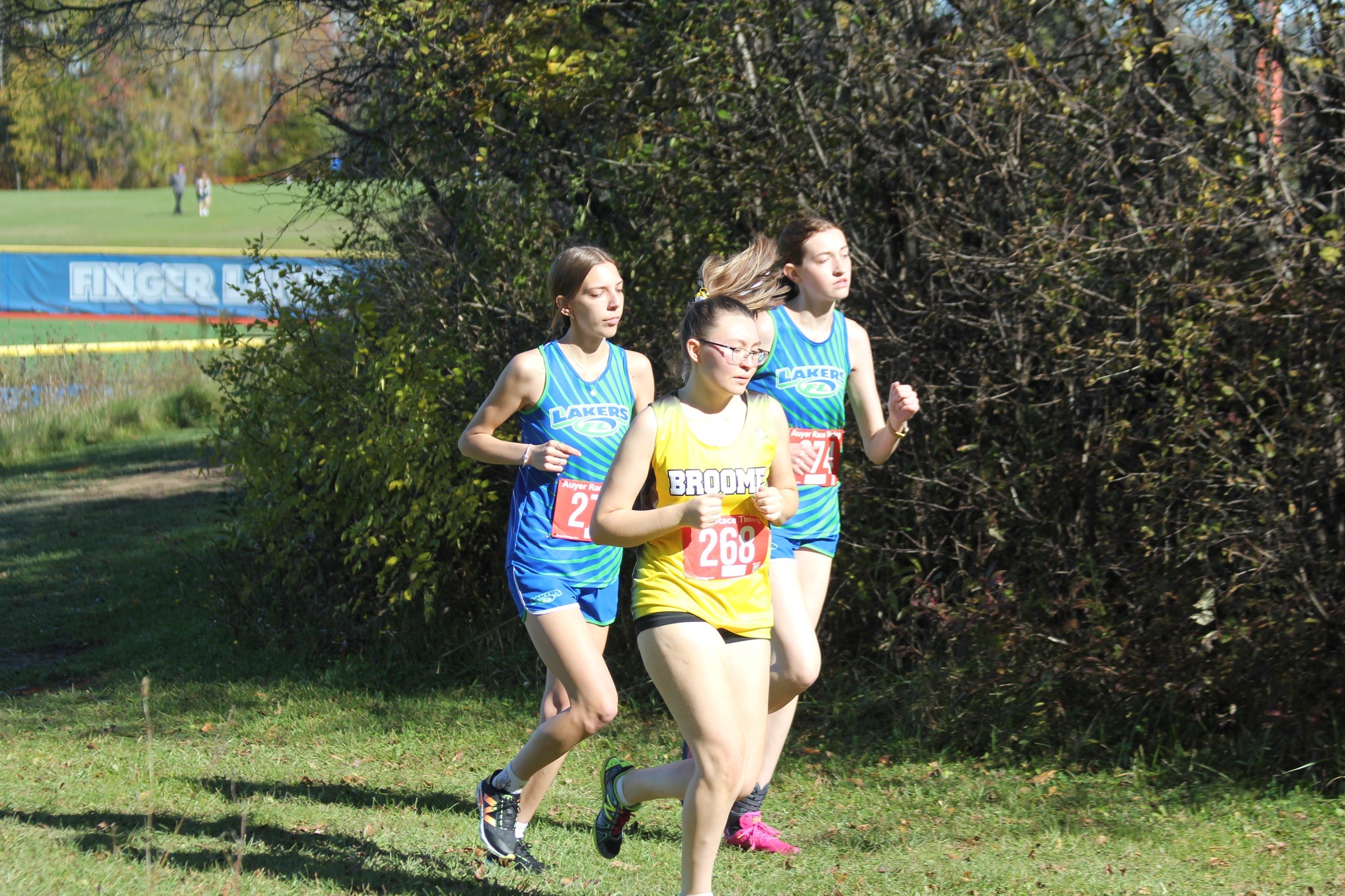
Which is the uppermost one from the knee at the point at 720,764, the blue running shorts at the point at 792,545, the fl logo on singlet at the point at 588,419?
the fl logo on singlet at the point at 588,419

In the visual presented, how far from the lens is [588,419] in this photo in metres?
4.43

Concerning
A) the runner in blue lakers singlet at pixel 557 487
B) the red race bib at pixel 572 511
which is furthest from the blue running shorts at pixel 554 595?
the red race bib at pixel 572 511

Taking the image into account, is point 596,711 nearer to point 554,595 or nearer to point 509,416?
point 554,595

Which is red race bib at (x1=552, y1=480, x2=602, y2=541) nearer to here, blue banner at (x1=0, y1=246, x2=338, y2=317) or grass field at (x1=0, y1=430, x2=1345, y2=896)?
grass field at (x1=0, y1=430, x2=1345, y2=896)

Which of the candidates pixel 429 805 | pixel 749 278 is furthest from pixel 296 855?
pixel 749 278

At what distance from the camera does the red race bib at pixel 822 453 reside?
4.71 meters

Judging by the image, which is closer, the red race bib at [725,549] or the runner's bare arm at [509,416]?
the red race bib at [725,549]

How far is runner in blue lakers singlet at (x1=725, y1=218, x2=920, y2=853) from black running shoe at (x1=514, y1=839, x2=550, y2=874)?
2.46ft

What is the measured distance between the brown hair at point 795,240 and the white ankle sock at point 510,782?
6.53ft

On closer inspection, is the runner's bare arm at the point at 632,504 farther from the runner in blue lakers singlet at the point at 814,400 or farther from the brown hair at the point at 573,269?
the runner in blue lakers singlet at the point at 814,400

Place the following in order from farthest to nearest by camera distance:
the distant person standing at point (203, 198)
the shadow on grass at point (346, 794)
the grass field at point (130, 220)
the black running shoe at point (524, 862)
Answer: the distant person standing at point (203, 198)
the grass field at point (130, 220)
the shadow on grass at point (346, 794)
the black running shoe at point (524, 862)

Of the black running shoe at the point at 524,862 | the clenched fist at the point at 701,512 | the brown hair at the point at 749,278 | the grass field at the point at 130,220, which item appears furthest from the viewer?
the grass field at the point at 130,220

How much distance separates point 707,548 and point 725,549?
53 mm

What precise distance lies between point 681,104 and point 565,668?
10.4ft
